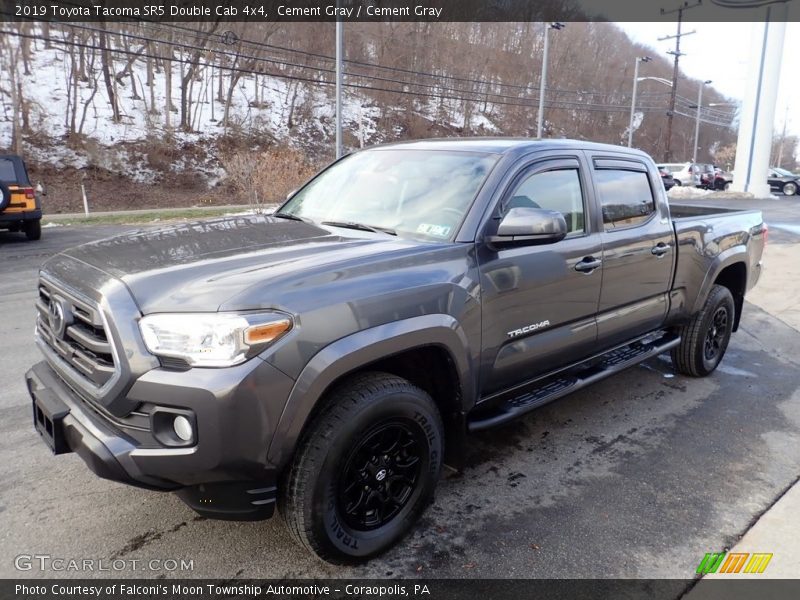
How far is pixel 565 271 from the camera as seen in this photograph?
3.45 meters

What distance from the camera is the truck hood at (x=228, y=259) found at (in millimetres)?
2240

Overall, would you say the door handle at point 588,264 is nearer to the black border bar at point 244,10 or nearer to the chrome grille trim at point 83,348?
the chrome grille trim at point 83,348

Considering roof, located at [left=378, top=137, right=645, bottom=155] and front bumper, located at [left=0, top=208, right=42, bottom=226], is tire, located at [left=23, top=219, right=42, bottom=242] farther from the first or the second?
roof, located at [left=378, top=137, right=645, bottom=155]

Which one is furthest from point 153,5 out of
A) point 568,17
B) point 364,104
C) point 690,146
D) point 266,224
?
point 690,146

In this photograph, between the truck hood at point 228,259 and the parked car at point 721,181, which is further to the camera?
the parked car at point 721,181

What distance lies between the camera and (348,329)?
2383 mm

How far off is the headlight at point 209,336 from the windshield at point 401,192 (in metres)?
1.20

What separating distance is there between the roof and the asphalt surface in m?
1.85

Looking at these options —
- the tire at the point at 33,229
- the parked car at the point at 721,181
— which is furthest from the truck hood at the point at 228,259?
the parked car at the point at 721,181

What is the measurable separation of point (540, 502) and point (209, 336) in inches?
78.4

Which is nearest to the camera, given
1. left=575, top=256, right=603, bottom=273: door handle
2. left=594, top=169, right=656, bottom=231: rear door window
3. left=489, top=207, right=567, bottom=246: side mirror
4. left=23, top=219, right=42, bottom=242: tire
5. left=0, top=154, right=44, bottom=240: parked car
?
left=489, top=207, right=567, bottom=246: side mirror

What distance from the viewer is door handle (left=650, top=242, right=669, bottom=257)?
13.9ft

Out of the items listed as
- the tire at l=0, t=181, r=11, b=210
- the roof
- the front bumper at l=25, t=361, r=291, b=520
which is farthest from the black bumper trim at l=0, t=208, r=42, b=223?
the front bumper at l=25, t=361, r=291, b=520

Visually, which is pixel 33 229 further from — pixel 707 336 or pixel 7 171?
pixel 707 336
